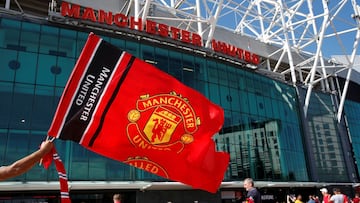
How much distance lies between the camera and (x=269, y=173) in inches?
1121

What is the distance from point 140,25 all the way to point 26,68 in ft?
27.9

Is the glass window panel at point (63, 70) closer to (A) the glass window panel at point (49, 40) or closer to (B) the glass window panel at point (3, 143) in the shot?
(A) the glass window panel at point (49, 40)

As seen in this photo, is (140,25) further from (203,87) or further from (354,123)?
(354,123)

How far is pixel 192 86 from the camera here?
85.5 ft

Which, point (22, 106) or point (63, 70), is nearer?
point (22, 106)

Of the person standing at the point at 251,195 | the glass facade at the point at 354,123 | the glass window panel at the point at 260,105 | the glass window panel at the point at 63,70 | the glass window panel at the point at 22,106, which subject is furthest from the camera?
the glass facade at the point at 354,123

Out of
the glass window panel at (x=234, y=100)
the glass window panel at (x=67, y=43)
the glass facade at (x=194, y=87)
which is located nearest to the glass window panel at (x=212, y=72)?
the glass facade at (x=194, y=87)

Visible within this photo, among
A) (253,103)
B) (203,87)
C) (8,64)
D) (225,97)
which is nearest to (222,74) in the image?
(225,97)

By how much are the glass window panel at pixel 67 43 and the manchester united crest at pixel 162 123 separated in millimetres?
18059

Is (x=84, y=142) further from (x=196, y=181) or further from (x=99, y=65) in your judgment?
(x=196, y=181)

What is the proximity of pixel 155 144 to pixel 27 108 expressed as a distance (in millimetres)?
16806

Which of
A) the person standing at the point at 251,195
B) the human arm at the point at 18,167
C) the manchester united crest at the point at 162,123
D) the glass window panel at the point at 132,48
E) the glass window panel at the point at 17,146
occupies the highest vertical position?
the glass window panel at the point at 132,48

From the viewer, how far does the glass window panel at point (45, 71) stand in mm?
20562

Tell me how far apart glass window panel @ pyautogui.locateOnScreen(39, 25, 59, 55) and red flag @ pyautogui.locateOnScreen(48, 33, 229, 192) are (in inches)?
705
